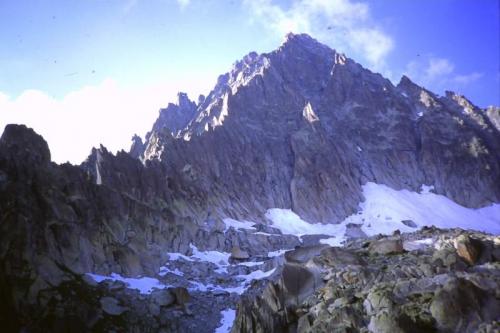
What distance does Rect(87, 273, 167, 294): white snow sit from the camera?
143 ft

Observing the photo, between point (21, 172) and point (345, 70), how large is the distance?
444 ft

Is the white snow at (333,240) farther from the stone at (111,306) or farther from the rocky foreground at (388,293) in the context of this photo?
the stone at (111,306)

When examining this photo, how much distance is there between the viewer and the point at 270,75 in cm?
14838

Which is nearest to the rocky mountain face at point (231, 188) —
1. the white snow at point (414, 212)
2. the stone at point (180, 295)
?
the stone at point (180, 295)

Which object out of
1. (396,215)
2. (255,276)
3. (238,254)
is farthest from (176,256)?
(396,215)

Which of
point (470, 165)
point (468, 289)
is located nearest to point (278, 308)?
point (468, 289)

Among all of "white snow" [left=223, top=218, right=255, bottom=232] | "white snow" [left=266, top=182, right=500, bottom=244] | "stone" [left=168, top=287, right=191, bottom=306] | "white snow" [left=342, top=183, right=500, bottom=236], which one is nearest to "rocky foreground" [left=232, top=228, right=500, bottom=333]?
"stone" [left=168, top=287, right=191, bottom=306]

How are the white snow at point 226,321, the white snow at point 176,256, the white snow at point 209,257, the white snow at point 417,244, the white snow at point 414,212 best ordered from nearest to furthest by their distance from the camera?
1. the white snow at point 226,321
2. the white snow at point 417,244
3. the white snow at point 176,256
4. the white snow at point 209,257
5. the white snow at point 414,212

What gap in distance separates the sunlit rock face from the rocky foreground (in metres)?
51.6

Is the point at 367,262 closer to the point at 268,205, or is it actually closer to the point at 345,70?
the point at 268,205

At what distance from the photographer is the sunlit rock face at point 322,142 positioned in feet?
336

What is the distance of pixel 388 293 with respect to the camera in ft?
81.3

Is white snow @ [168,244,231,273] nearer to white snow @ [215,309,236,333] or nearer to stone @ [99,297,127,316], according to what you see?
white snow @ [215,309,236,333]

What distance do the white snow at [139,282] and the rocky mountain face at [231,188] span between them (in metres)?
1.16
